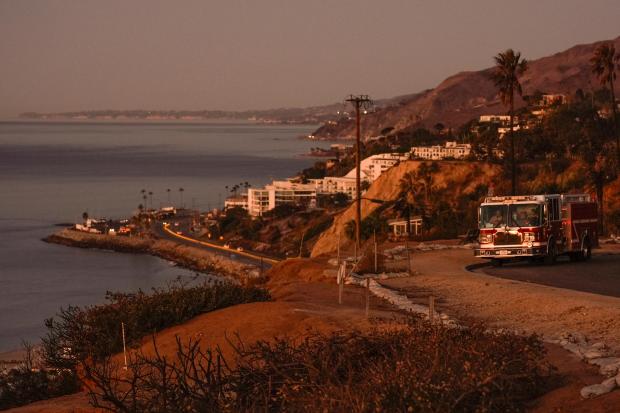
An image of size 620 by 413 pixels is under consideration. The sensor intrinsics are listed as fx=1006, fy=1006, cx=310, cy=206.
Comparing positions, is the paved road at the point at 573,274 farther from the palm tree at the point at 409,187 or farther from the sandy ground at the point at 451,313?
the palm tree at the point at 409,187

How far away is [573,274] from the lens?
25.3 meters

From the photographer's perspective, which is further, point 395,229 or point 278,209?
point 278,209

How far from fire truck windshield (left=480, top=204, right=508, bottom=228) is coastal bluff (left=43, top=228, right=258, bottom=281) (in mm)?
63829

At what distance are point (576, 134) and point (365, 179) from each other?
56524mm

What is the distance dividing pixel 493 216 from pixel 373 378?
18045 mm

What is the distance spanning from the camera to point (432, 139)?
18162cm

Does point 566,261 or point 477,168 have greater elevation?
point 477,168

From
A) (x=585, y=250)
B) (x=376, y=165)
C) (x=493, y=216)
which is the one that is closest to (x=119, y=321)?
(x=493, y=216)

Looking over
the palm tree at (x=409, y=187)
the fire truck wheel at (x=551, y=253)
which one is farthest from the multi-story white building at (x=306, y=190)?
the fire truck wheel at (x=551, y=253)

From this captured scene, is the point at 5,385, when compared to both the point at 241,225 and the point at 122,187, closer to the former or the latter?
the point at 241,225

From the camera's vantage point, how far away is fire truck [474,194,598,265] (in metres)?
26.4

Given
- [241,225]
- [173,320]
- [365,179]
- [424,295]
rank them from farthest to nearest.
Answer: [365,179] < [241,225] < [424,295] < [173,320]

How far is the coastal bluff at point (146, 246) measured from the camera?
9438cm

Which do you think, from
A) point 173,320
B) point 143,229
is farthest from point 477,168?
point 173,320
